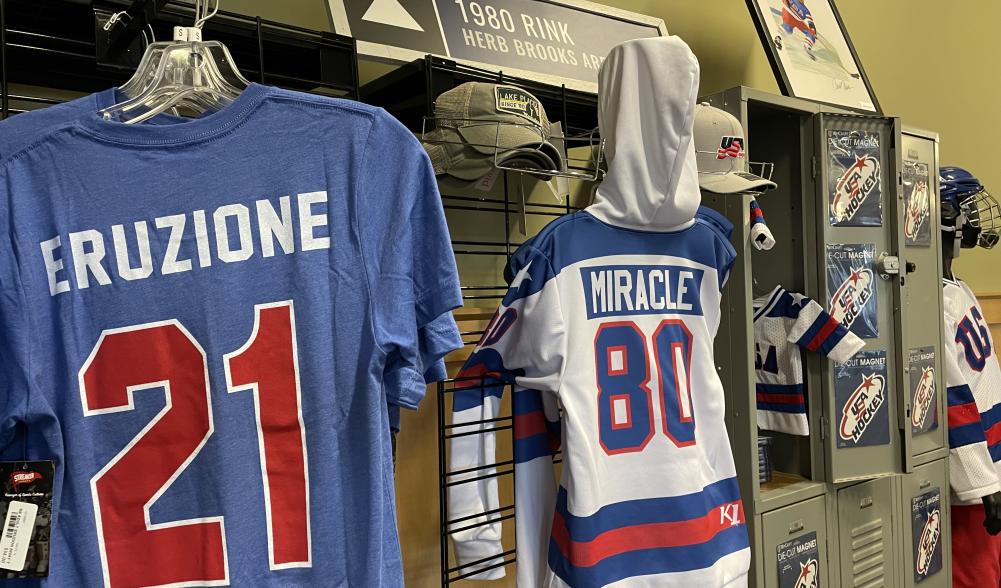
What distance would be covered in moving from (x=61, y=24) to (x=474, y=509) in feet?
3.83

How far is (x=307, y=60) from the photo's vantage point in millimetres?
1456

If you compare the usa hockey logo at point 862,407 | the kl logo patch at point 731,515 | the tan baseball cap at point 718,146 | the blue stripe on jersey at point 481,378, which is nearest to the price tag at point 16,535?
the blue stripe on jersey at point 481,378

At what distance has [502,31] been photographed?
81.8 inches

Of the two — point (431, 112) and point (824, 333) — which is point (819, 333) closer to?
point (824, 333)

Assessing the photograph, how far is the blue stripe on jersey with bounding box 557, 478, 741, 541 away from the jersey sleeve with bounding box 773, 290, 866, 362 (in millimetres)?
748

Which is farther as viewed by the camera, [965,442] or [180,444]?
[965,442]

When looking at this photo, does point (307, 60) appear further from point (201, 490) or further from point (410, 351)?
point (201, 490)

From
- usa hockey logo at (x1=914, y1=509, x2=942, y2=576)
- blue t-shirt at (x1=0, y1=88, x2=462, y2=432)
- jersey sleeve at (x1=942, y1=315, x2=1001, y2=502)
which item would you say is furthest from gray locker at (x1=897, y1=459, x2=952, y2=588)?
blue t-shirt at (x1=0, y1=88, x2=462, y2=432)

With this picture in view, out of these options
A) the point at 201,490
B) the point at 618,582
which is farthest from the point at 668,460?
the point at 201,490

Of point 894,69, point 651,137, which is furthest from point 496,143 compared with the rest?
point 894,69

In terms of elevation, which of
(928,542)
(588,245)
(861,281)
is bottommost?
(928,542)

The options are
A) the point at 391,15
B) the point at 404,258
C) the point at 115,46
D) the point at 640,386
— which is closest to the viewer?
the point at 404,258

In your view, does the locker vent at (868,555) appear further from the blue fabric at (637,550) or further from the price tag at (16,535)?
the price tag at (16,535)

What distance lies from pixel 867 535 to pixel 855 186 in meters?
1.05
